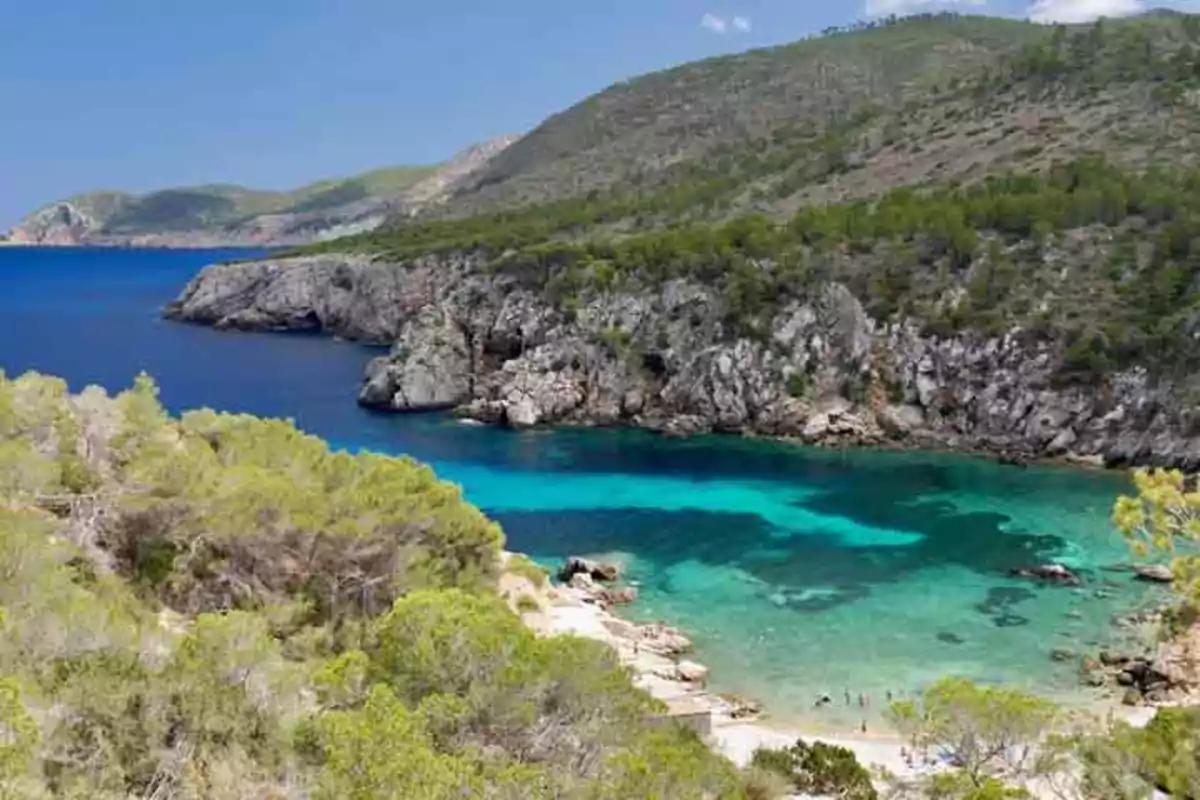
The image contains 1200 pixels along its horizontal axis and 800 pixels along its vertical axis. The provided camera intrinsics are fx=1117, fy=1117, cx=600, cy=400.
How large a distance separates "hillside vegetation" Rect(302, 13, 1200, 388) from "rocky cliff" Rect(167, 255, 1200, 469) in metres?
1.23

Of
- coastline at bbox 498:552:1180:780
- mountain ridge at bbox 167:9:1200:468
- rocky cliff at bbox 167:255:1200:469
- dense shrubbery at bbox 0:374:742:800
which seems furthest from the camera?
mountain ridge at bbox 167:9:1200:468

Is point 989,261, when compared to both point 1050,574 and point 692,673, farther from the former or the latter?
point 692,673

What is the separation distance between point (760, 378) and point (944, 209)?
15.5 meters

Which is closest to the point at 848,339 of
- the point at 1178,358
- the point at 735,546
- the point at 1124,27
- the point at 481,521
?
the point at 1178,358

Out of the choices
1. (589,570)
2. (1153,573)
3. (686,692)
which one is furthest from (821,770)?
(1153,573)

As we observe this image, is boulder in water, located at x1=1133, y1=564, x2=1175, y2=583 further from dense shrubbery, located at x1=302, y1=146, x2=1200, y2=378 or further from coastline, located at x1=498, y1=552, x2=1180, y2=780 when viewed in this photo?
dense shrubbery, located at x1=302, y1=146, x2=1200, y2=378

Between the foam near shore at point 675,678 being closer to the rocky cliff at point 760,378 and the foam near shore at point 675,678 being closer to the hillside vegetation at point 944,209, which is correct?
the rocky cliff at point 760,378

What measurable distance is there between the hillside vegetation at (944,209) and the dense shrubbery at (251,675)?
43.3 meters

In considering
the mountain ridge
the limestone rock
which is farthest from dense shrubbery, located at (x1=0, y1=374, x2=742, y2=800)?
the mountain ridge

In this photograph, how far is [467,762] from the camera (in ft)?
42.8

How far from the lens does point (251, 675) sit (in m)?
14.8

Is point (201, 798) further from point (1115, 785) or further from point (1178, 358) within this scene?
point (1178, 358)

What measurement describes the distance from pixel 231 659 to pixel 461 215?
125058mm

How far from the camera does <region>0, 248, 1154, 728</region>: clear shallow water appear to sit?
30688mm
